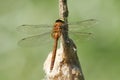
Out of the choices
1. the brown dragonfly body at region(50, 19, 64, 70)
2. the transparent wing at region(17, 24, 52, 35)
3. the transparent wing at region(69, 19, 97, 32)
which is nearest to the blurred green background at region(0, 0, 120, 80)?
the transparent wing at region(17, 24, 52, 35)

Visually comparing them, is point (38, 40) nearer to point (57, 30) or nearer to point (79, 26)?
point (79, 26)

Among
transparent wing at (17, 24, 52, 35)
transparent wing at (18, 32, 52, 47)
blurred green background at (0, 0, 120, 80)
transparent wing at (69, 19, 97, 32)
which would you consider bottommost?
blurred green background at (0, 0, 120, 80)

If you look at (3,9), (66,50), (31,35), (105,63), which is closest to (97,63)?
(105,63)

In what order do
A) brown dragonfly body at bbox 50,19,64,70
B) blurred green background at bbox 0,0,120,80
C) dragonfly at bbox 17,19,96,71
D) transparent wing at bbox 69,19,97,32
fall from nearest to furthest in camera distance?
brown dragonfly body at bbox 50,19,64,70 → dragonfly at bbox 17,19,96,71 → transparent wing at bbox 69,19,97,32 → blurred green background at bbox 0,0,120,80

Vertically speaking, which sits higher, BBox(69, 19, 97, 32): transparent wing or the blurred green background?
BBox(69, 19, 97, 32): transparent wing

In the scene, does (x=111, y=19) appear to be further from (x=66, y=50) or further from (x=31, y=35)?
(x=66, y=50)

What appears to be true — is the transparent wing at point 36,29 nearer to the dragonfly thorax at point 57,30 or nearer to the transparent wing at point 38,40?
the transparent wing at point 38,40

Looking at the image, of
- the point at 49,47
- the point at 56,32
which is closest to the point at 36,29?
the point at 56,32

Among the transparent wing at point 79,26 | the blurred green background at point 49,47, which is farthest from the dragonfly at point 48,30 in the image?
the blurred green background at point 49,47

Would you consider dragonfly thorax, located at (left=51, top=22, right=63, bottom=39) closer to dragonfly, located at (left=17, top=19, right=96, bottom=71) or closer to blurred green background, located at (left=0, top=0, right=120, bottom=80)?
dragonfly, located at (left=17, top=19, right=96, bottom=71)
